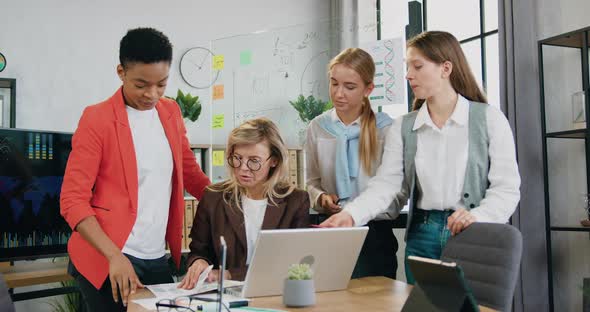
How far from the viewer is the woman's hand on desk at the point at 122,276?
67.0 inches

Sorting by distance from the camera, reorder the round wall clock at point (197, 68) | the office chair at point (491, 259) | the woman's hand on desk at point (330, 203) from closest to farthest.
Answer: the office chair at point (491, 259), the woman's hand on desk at point (330, 203), the round wall clock at point (197, 68)

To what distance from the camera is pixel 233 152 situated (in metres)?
2.10

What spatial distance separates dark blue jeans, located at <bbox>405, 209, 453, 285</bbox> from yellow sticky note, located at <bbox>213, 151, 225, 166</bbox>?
3.10 meters

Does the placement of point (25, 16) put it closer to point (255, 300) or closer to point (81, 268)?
point (81, 268)

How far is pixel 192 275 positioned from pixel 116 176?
0.38m

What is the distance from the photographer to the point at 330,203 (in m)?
2.27

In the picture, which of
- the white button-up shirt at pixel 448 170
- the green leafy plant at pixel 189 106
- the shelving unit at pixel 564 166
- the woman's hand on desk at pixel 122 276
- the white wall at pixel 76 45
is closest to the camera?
the woman's hand on desk at pixel 122 276

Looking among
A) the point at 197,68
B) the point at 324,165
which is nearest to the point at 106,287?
the point at 324,165

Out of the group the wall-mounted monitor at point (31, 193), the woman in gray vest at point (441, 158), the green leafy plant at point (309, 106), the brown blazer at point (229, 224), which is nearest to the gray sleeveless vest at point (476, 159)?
the woman in gray vest at point (441, 158)

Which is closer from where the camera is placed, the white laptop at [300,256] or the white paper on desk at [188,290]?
the white laptop at [300,256]

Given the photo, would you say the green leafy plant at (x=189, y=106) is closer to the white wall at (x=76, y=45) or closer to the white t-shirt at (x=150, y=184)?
the white wall at (x=76, y=45)

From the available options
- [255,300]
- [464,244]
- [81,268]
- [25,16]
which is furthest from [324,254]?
[25,16]

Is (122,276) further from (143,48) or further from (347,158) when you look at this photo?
(347,158)

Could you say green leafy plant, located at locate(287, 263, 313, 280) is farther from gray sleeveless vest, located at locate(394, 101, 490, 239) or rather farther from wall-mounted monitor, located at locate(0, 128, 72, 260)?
wall-mounted monitor, located at locate(0, 128, 72, 260)
